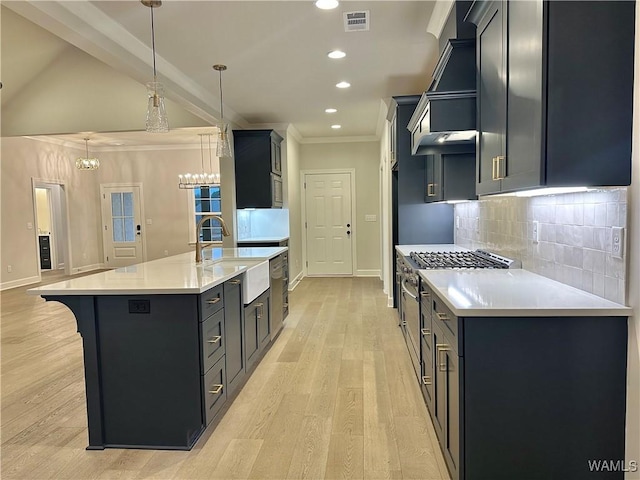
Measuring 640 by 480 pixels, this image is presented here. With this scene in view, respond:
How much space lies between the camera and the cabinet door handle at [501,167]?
6.30ft

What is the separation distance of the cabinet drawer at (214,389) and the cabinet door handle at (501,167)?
1.89 meters

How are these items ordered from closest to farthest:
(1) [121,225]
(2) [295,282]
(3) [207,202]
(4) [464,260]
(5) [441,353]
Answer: (5) [441,353]
(4) [464,260]
(2) [295,282]
(3) [207,202]
(1) [121,225]

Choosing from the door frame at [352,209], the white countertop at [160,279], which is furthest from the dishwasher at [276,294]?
the door frame at [352,209]

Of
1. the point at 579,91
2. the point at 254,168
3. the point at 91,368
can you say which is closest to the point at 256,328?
the point at 91,368

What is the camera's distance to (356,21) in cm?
320

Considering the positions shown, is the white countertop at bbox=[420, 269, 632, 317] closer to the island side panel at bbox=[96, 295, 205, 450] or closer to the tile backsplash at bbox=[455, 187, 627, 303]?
the tile backsplash at bbox=[455, 187, 627, 303]

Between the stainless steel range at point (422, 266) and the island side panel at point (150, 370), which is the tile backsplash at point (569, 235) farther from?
the island side panel at point (150, 370)

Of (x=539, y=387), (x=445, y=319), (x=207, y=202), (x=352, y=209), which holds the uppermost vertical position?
(x=207, y=202)

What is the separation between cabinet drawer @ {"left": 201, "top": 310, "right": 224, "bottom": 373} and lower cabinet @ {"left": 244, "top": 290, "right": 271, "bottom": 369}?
21.8 inches

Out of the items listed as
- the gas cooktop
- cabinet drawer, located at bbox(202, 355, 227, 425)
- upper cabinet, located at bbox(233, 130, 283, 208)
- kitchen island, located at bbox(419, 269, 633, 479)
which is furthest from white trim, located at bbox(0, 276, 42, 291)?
kitchen island, located at bbox(419, 269, 633, 479)

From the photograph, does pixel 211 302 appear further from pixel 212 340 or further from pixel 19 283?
pixel 19 283

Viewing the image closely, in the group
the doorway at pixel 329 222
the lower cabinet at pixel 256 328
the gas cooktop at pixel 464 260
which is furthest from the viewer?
the doorway at pixel 329 222

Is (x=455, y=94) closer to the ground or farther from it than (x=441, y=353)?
farther from it

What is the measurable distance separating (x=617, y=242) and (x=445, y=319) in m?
0.77
